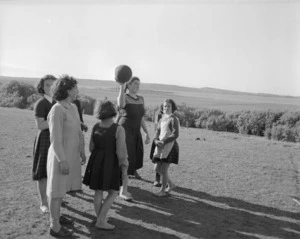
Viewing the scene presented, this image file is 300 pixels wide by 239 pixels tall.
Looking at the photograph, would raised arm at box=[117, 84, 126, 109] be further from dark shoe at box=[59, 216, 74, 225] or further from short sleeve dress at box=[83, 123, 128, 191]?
dark shoe at box=[59, 216, 74, 225]

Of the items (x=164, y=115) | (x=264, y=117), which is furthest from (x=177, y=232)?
(x=264, y=117)

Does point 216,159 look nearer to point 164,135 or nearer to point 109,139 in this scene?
point 164,135

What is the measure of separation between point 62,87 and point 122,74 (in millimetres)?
1768

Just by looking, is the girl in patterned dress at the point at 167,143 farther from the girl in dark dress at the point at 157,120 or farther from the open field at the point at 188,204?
the open field at the point at 188,204

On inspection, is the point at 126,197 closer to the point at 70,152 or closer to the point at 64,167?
the point at 70,152

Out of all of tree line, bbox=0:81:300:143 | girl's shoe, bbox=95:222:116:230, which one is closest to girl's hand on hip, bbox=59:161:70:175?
girl's shoe, bbox=95:222:116:230

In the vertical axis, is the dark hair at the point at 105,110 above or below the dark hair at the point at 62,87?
A: below

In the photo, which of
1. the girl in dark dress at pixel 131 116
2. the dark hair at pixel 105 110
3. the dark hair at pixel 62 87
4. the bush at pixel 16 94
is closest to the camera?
the dark hair at pixel 62 87

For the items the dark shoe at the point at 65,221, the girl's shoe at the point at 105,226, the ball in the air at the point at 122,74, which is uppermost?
the ball in the air at the point at 122,74

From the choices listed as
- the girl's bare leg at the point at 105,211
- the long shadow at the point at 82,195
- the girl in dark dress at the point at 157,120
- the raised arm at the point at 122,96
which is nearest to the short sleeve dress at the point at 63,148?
the girl's bare leg at the point at 105,211

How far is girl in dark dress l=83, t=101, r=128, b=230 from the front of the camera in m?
4.36

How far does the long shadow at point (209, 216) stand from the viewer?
4.87m

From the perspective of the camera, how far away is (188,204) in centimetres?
598

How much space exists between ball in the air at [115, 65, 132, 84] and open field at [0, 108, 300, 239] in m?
2.06
